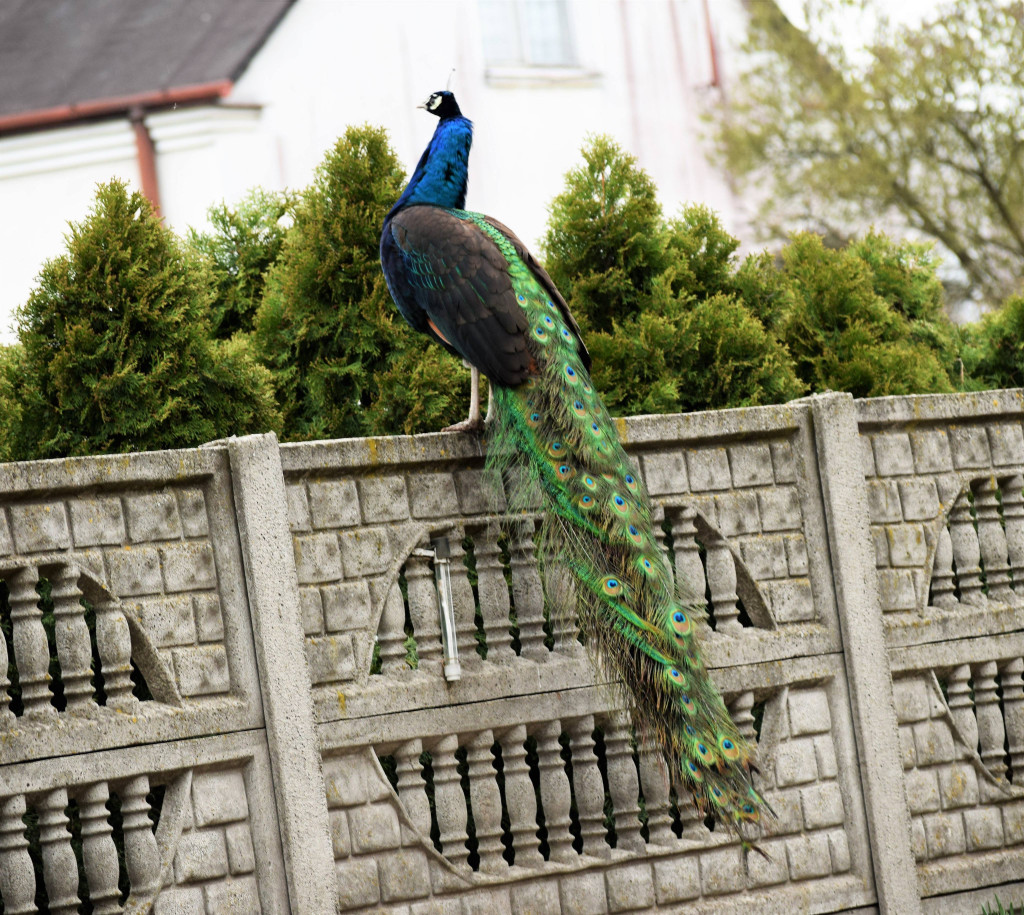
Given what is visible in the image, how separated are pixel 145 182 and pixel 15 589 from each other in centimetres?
999

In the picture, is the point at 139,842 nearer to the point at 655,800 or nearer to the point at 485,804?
the point at 485,804

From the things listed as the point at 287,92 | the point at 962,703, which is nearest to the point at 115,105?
the point at 287,92

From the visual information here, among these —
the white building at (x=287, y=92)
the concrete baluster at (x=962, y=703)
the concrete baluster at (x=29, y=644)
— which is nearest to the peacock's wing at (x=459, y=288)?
the concrete baluster at (x=29, y=644)

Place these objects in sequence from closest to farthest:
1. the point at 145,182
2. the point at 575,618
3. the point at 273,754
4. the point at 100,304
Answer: the point at 273,754 < the point at 575,618 < the point at 100,304 < the point at 145,182

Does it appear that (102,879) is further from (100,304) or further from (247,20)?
(247,20)

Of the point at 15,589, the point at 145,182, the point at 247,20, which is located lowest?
the point at 15,589

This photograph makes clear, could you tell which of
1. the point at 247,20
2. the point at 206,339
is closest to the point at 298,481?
the point at 206,339

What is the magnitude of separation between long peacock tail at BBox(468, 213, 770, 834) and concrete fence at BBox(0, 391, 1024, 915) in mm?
162

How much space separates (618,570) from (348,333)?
6.64 feet

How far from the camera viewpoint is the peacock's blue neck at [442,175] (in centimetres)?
527

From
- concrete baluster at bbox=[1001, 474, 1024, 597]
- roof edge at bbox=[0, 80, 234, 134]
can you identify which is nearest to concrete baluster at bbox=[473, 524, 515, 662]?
concrete baluster at bbox=[1001, 474, 1024, 597]

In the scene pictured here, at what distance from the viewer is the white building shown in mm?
13328

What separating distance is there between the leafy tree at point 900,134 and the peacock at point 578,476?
14.7 metres

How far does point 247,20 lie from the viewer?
14.6 m
